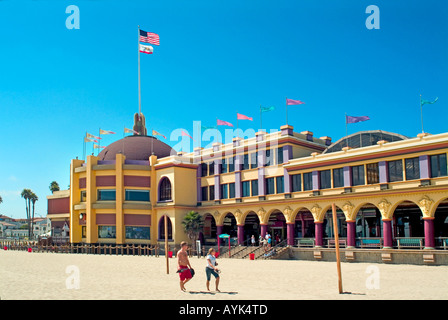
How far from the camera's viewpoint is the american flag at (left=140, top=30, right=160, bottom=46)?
52719 mm

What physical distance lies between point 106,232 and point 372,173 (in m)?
29.8

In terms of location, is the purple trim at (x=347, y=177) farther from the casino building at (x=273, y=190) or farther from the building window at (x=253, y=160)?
the building window at (x=253, y=160)

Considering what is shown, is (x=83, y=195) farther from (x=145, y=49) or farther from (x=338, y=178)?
(x=338, y=178)

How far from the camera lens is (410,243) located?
115ft

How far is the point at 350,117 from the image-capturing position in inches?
1583

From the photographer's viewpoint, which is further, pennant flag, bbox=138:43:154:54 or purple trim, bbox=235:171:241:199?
pennant flag, bbox=138:43:154:54

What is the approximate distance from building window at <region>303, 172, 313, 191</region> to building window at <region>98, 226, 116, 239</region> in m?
22.3

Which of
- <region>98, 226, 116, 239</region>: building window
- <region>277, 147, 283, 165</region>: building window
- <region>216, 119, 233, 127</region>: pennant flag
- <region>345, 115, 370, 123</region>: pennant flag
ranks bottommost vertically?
<region>98, 226, 116, 239</region>: building window

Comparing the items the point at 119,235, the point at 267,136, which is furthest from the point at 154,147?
the point at 267,136

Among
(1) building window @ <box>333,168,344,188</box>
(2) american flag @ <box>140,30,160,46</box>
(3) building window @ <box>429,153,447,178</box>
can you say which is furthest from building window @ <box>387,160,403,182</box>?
A: (2) american flag @ <box>140,30,160,46</box>

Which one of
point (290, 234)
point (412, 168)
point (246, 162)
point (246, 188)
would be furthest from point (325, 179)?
point (246, 162)

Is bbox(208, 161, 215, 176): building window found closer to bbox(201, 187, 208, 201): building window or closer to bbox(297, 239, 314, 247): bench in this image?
bbox(201, 187, 208, 201): building window

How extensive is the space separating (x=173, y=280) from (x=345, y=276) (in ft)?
28.2
